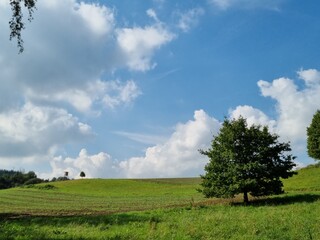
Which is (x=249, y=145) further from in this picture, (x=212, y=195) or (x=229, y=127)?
(x=212, y=195)

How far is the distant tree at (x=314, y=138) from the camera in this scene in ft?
277

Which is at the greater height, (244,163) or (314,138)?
(314,138)

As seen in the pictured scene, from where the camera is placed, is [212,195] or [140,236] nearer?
[140,236]

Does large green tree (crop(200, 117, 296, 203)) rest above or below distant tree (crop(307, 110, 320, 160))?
below

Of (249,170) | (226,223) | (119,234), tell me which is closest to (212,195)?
(249,170)

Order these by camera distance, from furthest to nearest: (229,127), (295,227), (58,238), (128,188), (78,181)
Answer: (78,181), (128,188), (229,127), (295,227), (58,238)

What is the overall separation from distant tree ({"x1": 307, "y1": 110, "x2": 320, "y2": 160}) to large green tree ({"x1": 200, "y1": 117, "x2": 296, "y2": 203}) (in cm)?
4628

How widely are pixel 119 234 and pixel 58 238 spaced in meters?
2.79

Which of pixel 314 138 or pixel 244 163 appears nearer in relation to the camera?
pixel 244 163

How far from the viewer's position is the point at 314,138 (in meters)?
85.1

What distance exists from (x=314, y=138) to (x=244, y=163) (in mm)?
51224

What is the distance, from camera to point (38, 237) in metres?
17.5

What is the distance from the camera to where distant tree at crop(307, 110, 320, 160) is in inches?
3322

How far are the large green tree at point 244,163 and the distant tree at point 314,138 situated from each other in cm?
4628
